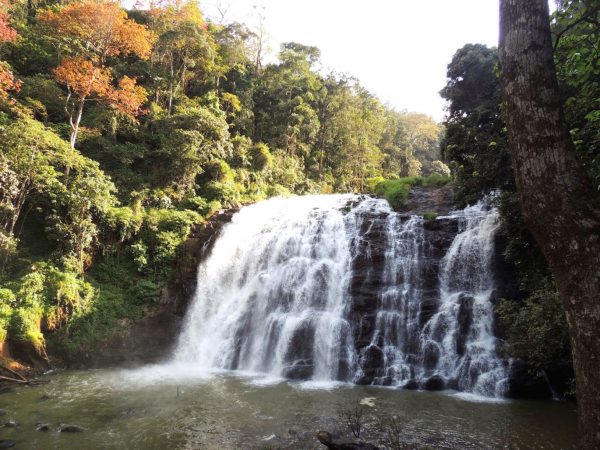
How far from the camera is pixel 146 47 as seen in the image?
21109 millimetres

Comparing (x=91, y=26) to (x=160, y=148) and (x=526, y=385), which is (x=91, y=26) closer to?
(x=160, y=148)

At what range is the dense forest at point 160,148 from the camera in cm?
1045

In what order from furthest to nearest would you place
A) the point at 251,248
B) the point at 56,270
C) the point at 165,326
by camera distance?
the point at 251,248 → the point at 165,326 → the point at 56,270

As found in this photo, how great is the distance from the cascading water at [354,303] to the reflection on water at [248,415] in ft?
3.95

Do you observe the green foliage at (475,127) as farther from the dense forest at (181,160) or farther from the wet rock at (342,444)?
the wet rock at (342,444)

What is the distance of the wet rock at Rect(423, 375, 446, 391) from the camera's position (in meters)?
11.0

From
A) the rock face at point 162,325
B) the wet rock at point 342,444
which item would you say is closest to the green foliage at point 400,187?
the rock face at point 162,325

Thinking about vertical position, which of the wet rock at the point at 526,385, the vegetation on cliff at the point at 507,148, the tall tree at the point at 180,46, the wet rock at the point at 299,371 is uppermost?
the tall tree at the point at 180,46

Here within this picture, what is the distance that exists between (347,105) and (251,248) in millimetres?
20019

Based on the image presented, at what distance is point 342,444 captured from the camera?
620 cm

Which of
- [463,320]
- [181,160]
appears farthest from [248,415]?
[181,160]

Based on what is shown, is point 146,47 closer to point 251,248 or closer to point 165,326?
point 251,248

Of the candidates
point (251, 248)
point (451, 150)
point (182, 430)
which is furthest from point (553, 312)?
point (251, 248)

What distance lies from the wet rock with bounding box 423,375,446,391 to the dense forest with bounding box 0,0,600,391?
226cm
